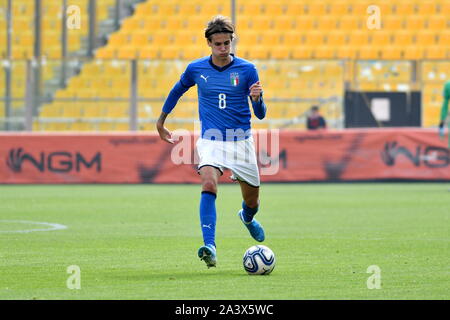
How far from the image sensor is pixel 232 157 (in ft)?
32.1

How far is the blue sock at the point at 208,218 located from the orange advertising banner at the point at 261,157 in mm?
14617

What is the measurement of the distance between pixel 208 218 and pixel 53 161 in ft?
50.9

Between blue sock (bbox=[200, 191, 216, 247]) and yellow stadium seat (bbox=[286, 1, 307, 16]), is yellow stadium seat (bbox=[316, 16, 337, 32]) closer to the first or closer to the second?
yellow stadium seat (bbox=[286, 1, 307, 16])

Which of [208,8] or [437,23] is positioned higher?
[208,8]

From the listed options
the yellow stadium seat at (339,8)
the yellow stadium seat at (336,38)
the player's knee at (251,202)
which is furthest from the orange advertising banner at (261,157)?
the player's knee at (251,202)

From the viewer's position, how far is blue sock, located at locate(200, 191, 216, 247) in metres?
9.20

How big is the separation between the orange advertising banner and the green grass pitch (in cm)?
316

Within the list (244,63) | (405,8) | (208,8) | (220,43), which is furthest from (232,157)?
(405,8)

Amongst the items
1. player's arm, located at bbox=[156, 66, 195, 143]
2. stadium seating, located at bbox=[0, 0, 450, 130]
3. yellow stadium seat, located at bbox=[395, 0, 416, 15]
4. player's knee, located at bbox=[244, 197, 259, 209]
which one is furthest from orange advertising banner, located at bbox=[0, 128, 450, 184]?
player's arm, located at bbox=[156, 66, 195, 143]

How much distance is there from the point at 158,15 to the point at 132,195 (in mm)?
13826

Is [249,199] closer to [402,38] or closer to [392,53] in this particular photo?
[392,53]

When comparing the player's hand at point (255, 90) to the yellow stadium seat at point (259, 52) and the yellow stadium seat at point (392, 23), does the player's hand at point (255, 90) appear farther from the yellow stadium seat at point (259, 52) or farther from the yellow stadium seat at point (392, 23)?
the yellow stadium seat at point (392, 23)

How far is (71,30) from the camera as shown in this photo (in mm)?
34000

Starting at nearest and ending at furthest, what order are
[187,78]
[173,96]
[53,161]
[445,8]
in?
1. [187,78]
2. [173,96]
3. [53,161]
4. [445,8]
